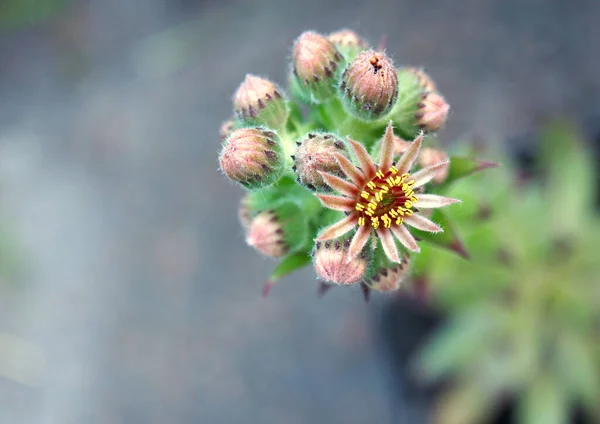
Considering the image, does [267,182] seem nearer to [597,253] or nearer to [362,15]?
[597,253]

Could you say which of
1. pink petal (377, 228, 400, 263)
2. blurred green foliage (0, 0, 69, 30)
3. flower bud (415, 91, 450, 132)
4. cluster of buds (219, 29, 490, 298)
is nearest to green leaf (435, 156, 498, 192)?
cluster of buds (219, 29, 490, 298)

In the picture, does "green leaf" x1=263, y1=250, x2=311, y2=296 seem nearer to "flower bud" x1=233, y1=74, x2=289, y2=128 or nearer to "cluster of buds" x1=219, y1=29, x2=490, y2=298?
"cluster of buds" x1=219, y1=29, x2=490, y2=298

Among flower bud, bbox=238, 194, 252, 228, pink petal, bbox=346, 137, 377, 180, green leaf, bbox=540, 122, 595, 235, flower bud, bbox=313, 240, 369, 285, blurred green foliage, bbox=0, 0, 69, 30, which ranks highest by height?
blurred green foliage, bbox=0, 0, 69, 30

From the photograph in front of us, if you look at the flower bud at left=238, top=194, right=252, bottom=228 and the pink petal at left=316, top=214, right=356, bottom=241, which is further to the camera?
the flower bud at left=238, top=194, right=252, bottom=228

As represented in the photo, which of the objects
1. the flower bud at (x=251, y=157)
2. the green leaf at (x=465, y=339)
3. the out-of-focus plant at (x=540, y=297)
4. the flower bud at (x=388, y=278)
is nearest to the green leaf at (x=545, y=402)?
the out-of-focus plant at (x=540, y=297)

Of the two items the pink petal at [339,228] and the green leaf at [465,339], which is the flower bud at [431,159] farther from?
the green leaf at [465,339]

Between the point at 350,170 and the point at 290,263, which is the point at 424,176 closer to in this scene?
the point at 350,170

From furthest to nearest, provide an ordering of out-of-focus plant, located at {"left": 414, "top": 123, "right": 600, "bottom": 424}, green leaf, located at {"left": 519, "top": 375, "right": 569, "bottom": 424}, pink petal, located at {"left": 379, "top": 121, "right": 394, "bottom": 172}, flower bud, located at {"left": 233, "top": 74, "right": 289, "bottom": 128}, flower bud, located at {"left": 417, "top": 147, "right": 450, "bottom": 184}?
green leaf, located at {"left": 519, "top": 375, "right": 569, "bottom": 424}, out-of-focus plant, located at {"left": 414, "top": 123, "right": 600, "bottom": 424}, flower bud, located at {"left": 417, "top": 147, "right": 450, "bottom": 184}, flower bud, located at {"left": 233, "top": 74, "right": 289, "bottom": 128}, pink petal, located at {"left": 379, "top": 121, "right": 394, "bottom": 172}
